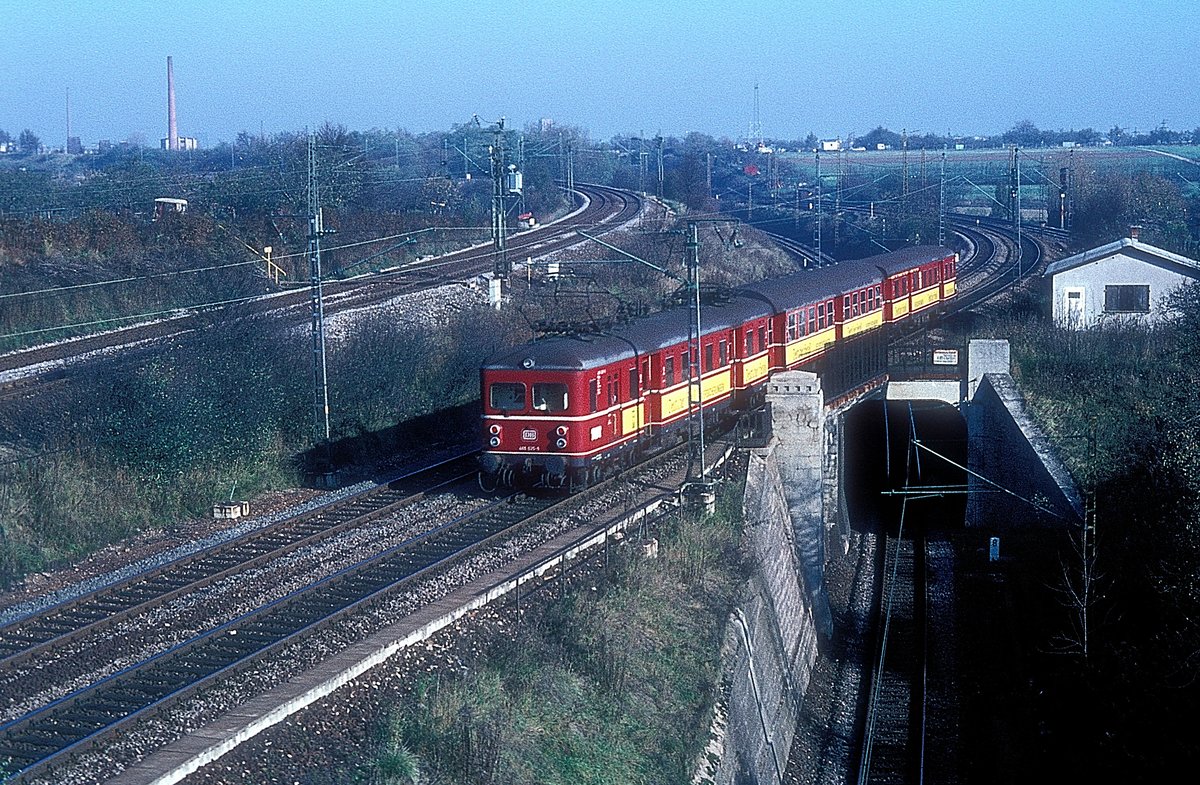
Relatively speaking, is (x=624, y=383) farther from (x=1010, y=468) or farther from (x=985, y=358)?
(x=985, y=358)

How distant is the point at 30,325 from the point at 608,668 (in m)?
22.7

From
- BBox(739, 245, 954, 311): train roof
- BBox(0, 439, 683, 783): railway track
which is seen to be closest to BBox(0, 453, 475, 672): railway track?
BBox(0, 439, 683, 783): railway track

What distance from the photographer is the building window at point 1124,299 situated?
42344mm

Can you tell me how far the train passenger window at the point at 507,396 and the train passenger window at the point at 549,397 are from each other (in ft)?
0.94

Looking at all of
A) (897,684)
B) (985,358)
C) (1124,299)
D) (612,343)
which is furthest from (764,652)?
(1124,299)

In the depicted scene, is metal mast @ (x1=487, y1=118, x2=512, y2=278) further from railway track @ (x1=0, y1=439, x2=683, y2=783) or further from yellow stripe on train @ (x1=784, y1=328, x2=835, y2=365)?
railway track @ (x1=0, y1=439, x2=683, y2=783)

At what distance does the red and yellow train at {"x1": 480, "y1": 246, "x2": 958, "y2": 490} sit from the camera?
21484 millimetres

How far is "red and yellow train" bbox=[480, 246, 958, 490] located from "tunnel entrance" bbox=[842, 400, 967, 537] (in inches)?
259

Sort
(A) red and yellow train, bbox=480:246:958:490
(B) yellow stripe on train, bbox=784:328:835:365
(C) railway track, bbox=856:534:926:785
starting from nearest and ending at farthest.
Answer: (C) railway track, bbox=856:534:926:785 < (A) red and yellow train, bbox=480:246:958:490 < (B) yellow stripe on train, bbox=784:328:835:365

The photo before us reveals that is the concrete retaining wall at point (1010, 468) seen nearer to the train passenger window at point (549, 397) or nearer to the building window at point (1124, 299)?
the train passenger window at point (549, 397)

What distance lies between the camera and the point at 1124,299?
4247 cm

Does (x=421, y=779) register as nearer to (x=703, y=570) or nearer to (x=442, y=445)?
(x=703, y=570)

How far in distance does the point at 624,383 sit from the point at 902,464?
771 inches

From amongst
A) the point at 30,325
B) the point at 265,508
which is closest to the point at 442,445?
the point at 265,508
